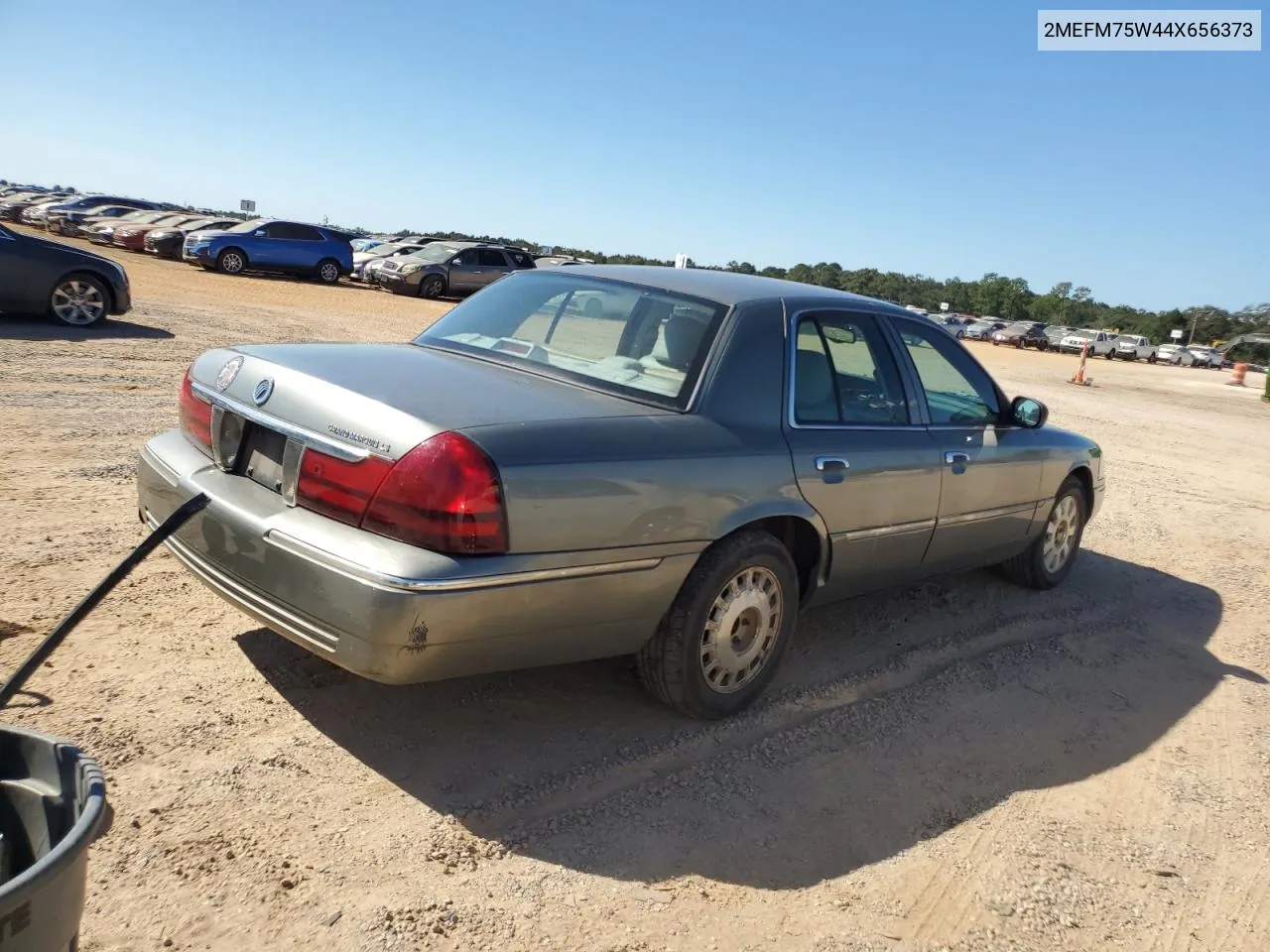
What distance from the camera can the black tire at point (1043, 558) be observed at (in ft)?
19.5

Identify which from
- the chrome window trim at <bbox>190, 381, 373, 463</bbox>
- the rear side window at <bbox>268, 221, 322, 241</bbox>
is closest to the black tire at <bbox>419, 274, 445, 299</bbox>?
the rear side window at <bbox>268, 221, 322, 241</bbox>

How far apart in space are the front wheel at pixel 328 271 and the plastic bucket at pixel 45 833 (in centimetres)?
2909

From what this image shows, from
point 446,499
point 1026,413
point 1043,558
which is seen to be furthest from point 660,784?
point 1043,558

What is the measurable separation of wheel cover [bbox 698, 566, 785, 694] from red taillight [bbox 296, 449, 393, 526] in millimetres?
1281

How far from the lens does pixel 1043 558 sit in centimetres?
600

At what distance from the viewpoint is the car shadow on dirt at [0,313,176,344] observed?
36.4 feet

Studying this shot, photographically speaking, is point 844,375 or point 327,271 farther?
point 327,271

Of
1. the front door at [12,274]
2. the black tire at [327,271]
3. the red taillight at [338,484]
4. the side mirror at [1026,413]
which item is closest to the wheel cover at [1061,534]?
the side mirror at [1026,413]

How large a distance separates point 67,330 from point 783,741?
1087 cm

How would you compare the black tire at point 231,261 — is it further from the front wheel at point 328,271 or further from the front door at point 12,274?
the front door at point 12,274

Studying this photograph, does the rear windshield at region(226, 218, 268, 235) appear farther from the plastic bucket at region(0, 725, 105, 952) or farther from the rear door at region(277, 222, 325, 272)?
the plastic bucket at region(0, 725, 105, 952)

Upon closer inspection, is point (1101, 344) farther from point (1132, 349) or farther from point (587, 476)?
point (587, 476)

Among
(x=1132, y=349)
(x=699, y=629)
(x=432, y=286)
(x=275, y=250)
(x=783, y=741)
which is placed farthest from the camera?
(x=1132, y=349)

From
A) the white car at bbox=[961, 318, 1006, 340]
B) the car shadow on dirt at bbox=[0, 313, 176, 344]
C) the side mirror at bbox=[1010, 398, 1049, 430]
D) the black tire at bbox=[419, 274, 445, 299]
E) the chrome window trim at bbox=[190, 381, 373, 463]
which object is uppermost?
the side mirror at bbox=[1010, 398, 1049, 430]
